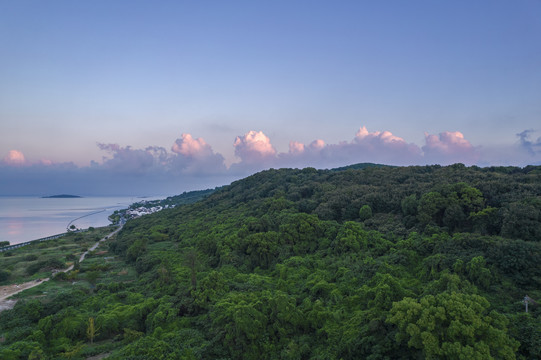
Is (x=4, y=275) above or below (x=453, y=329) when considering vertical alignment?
below

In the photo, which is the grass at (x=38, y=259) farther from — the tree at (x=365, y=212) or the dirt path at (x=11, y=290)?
the tree at (x=365, y=212)

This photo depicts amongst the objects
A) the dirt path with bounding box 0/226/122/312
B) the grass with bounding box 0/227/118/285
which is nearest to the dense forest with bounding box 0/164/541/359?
the dirt path with bounding box 0/226/122/312

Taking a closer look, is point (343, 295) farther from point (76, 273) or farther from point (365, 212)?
point (76, 273)

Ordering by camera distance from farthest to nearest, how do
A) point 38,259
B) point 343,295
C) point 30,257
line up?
point 30,257, point 38,259, point 343,295

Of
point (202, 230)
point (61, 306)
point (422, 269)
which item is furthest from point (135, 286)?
point (422, 269)

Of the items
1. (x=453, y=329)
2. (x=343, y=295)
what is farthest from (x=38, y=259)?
(x=453, y=329)

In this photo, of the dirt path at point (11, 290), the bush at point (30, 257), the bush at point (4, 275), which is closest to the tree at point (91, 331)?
the dirt path at point (11, 290)

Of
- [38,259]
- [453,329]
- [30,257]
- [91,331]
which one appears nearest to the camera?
[453,329]

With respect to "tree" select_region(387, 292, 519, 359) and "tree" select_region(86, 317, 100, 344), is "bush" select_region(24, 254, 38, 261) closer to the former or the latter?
"tree" select_region(86, 317, 100, 344)

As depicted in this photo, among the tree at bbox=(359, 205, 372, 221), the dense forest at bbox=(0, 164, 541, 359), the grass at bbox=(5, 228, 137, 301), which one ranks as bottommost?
the grass at bbox=(5, 228, 137, 301)

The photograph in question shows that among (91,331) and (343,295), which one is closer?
(91,331)
